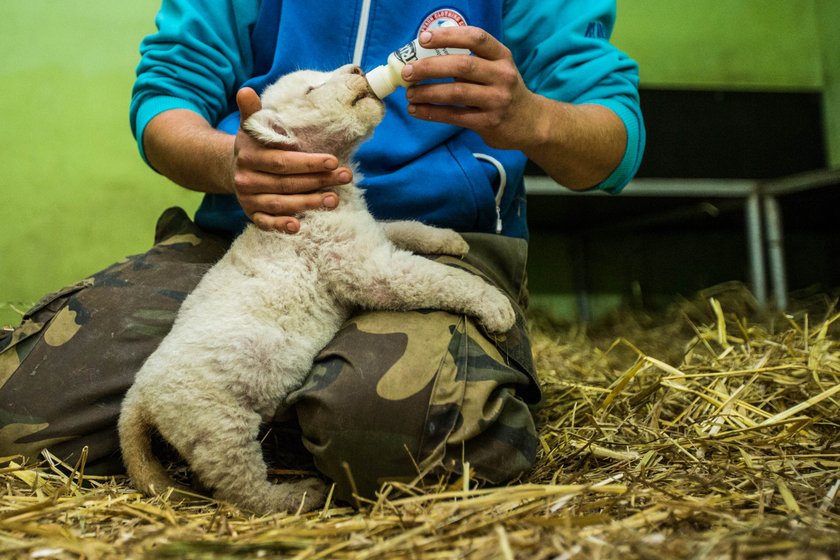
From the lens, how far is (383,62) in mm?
1920

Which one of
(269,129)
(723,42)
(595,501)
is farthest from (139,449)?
(723,42)

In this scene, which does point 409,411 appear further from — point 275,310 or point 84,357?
point 84,357

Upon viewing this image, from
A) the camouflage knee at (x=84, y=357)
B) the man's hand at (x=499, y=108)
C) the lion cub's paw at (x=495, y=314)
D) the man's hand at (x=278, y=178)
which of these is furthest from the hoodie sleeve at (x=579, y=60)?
the camouflage knee at (x=84, y=357)

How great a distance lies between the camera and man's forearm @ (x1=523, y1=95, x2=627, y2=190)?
162 cm

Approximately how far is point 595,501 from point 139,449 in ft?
3.00

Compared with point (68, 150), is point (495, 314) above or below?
below

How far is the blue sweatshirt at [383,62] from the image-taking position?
188 cm

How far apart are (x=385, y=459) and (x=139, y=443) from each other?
0.52 m

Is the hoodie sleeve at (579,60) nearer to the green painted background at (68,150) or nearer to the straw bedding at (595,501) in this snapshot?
the straw bedding at (595,501)

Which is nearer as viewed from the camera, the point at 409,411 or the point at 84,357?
the point at 409,411

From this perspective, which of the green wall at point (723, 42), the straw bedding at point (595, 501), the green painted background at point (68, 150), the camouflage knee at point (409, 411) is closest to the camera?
the straw bedding at point (595, 501)

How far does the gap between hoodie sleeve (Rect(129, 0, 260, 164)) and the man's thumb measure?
0.51m

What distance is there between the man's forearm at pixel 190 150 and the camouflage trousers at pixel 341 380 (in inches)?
8.3

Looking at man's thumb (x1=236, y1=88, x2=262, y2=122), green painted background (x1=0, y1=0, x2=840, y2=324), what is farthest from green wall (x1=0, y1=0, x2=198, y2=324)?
man's thumb (x1=236, y1=88, x2=262, y2=122)
